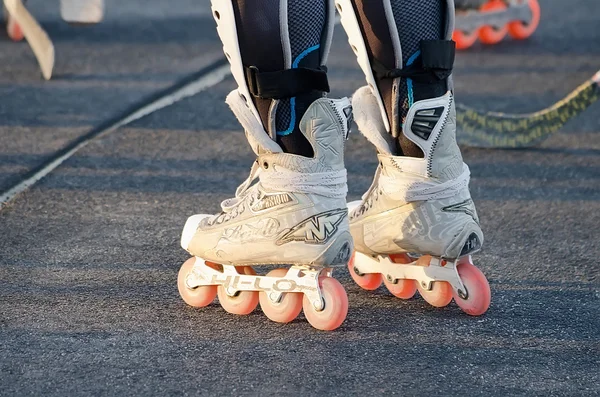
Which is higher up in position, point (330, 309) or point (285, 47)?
point (285, 47)

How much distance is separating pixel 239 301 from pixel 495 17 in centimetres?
394

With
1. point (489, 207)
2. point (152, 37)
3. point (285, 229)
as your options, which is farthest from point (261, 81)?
point (152, 37)

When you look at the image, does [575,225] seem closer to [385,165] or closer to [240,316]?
[385,165]

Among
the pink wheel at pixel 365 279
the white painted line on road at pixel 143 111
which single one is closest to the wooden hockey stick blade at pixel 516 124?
the white painted line on road at pixel 143 111

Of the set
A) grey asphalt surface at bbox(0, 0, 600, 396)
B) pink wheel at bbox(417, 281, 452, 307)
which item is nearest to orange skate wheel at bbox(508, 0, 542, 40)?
grey asphalt surface at bbox(0, 0, 600, 396)

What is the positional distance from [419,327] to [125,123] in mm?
2204

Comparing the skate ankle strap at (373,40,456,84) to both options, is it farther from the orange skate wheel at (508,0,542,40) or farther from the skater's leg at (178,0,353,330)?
the orange skate wheel at (508,0,542,40)

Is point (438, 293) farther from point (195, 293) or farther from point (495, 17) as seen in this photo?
point (495, 17)

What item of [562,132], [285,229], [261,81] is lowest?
[562,132]

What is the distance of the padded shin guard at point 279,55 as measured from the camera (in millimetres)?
2215

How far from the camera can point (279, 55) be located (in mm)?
2230

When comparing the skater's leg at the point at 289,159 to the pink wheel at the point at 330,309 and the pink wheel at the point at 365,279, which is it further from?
the pink wheel at the point at 365,279

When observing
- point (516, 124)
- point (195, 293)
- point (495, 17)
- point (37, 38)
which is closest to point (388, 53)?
point (195, 293)

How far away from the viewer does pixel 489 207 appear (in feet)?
10.8
